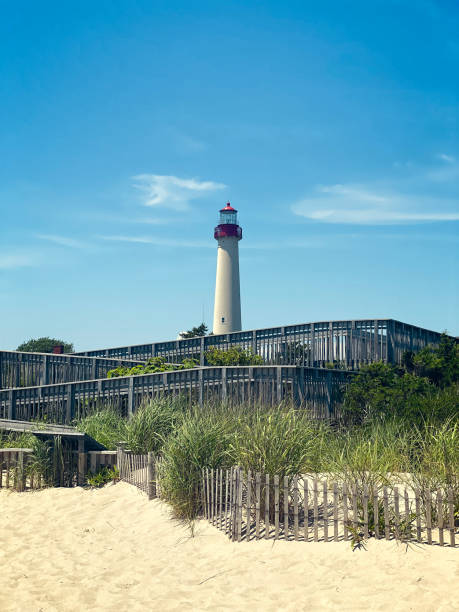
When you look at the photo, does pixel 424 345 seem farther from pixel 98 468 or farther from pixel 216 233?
pixel 216 233

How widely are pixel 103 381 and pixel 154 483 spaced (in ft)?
24.5

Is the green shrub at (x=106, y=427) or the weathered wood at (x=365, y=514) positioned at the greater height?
the green shrub at (x=106, y=427)

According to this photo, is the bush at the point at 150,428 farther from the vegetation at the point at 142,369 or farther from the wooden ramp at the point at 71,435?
the vegetation at the point at 142,369

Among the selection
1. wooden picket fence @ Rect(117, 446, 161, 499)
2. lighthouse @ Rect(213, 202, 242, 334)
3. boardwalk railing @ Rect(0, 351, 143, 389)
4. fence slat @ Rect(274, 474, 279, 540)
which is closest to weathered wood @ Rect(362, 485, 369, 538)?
fence slat @ Rect(274, 474, 279, 540)

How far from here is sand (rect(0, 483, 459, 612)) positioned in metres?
6.78

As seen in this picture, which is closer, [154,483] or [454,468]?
[454,468]

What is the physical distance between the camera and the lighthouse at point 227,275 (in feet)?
145

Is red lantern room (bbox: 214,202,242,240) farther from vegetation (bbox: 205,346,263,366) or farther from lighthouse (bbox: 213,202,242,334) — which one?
vegetation (bbox: 205,346,263,366)

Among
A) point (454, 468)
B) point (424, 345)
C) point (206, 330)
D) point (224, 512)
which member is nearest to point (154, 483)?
point (224, 512)

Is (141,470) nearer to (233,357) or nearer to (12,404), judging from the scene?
(12,404)

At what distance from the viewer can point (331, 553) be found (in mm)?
7699

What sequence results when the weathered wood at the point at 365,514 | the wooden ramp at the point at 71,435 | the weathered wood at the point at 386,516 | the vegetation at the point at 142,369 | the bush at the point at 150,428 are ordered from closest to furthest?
the weathered wood at the point at 386,516 → the weathered wood at the point at 365,514 → the wooden ramp at the point at 71,435 → the bush at the point at 150,428 → the vegetation at the point at 142,369

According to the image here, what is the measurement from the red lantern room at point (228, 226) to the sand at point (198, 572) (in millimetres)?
36525

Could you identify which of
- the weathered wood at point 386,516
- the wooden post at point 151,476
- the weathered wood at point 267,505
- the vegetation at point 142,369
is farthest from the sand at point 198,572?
the vegetation at point 142,369
